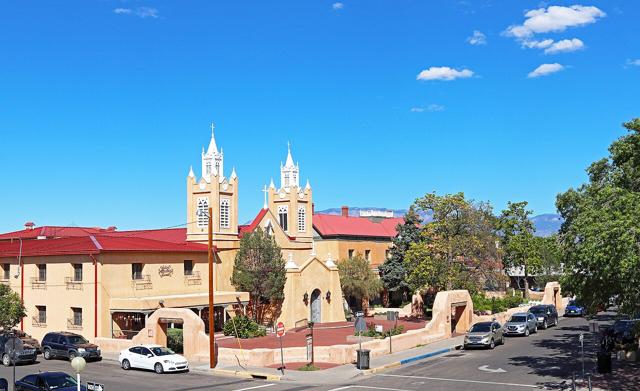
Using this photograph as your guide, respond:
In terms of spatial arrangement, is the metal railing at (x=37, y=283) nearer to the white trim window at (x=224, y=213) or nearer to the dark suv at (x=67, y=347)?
the dark suv at (x=67, y=347)

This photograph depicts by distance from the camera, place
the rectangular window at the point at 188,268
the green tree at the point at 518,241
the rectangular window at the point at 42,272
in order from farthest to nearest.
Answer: the green tree at the point at 518,241 → the rectangular window at the point at 188,268 → the rectangular window at the point at 42,272

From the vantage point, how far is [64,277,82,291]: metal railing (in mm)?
41900

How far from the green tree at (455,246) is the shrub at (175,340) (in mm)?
20894

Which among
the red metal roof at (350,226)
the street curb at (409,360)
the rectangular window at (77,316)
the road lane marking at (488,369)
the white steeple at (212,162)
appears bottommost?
the street curb at (409,360)

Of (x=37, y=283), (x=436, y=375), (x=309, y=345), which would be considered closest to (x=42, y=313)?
(x=37, y=283)

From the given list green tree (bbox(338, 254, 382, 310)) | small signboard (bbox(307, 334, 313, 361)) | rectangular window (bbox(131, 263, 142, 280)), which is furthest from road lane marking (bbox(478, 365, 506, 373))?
green tree (bbox(338, 254, 382, 310))

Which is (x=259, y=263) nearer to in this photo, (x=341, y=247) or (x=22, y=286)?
(x=22, y=286)

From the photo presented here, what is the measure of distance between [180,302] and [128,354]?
38.1 feet

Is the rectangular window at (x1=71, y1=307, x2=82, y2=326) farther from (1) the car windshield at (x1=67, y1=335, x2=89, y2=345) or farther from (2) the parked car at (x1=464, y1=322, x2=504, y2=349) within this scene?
(2) the parked car at (x1=464, y1=322, x2=504, y2=349)

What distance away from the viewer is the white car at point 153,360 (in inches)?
1192

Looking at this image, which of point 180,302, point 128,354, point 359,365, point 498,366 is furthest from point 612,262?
point 180,302

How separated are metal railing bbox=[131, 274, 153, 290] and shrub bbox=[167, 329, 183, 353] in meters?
6.62

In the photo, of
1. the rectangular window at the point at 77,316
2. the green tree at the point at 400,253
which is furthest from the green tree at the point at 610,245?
the green tree at the point at 400,253

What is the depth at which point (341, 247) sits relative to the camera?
72250mm
